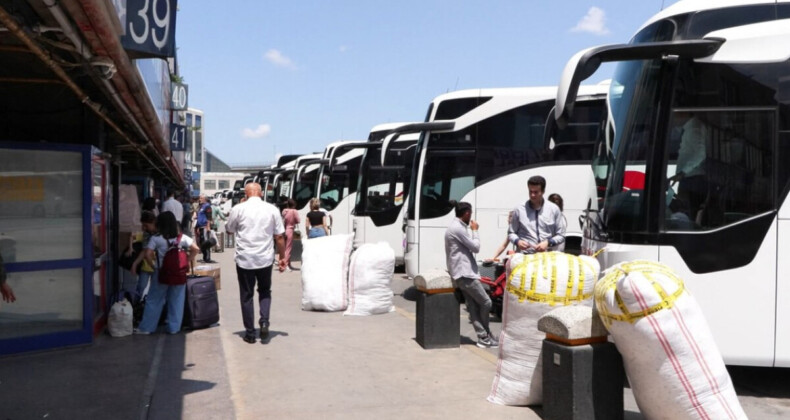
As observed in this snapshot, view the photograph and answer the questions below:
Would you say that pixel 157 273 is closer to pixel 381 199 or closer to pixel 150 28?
pixel 150 28

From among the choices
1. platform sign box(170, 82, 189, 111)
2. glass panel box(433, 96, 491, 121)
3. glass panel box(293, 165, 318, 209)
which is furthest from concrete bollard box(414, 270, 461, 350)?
glass panel box(293, 165, 318, 209)

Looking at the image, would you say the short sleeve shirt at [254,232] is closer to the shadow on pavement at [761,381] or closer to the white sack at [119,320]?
the white sack at [119,320]

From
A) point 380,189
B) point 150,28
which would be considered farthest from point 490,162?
point 150,28

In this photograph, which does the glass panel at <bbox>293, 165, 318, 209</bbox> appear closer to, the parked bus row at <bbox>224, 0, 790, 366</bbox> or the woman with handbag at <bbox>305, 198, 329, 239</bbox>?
the woman with handbag at <bbox>305, 198, 329, 239</bbox>

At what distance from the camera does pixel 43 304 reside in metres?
7.80

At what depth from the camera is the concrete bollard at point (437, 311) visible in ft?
26.1

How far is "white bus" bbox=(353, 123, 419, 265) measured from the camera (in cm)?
1677

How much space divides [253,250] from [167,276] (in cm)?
126

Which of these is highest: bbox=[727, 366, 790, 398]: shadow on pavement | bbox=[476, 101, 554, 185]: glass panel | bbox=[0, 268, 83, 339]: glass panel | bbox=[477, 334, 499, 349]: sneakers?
bbox=[476, 101, 554, 185]: glass panel

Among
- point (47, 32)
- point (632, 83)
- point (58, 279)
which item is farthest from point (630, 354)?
point (58, 279)

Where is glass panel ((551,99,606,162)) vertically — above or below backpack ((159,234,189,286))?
above

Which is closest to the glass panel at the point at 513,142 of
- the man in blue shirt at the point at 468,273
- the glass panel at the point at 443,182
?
the glass panel at the point at 443,182

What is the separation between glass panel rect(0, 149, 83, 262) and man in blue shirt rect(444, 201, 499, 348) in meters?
4.23

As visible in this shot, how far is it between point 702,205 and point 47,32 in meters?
5.35
